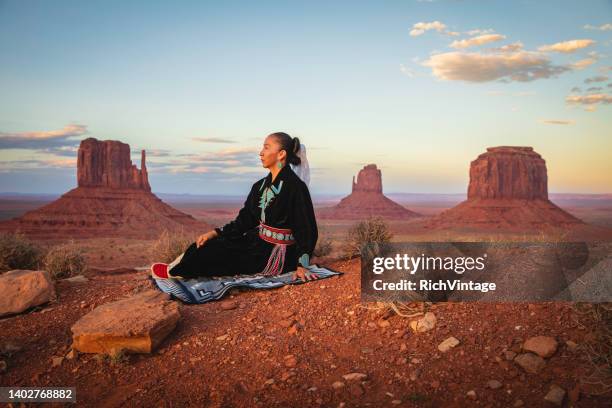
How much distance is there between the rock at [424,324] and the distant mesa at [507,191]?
180 ft

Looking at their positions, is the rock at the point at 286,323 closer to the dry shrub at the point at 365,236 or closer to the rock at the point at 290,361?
the rock at the point at 290,361

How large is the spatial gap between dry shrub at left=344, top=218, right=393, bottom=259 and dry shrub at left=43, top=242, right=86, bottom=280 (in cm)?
455

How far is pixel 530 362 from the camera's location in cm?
339

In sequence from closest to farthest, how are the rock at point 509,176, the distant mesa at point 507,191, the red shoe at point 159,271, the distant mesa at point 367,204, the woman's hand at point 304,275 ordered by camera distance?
the woman's hand at point 304,275, the red shoe at point 159,271, the distant mesa at point 507,191, the rock at point 509,176, the distant mesa at point 367,204

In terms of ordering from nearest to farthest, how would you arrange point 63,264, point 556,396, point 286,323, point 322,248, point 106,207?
point 556,396, point 286,323, point 63,264, point 322,248, point 106,207

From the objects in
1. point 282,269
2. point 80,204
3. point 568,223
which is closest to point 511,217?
point 568,223

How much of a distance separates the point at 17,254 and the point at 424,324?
6.94m

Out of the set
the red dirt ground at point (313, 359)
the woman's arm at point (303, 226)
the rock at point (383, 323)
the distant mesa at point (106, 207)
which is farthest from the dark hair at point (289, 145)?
the distant mesa at point (106, 207)

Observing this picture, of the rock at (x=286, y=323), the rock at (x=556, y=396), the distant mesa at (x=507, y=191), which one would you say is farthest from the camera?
the distant mesa at (x=507, y=191)

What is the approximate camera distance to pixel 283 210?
6039 millimetres

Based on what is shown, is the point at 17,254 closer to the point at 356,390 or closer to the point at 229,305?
the point at 229,305

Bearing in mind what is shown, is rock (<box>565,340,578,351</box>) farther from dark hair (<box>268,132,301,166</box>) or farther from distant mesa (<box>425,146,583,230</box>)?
distant mesa (<box>425,146,583,230</box>)

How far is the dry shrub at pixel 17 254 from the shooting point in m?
7.36

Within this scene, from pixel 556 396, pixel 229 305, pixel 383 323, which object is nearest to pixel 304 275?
pixel 229 305
